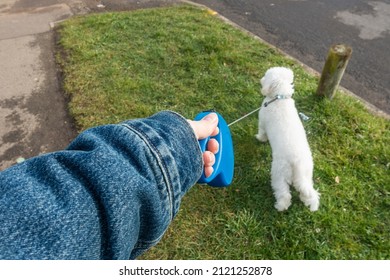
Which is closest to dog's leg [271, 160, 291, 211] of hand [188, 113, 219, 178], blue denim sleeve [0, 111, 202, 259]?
hand [188, 113, 219, 178]

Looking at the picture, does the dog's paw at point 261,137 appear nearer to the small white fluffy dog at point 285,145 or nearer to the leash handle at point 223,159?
the small white fluffy dog at point 285,145

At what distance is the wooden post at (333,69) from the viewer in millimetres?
3488

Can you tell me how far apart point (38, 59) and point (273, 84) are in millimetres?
3987

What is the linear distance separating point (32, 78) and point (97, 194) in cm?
460

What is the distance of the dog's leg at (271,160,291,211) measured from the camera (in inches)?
105

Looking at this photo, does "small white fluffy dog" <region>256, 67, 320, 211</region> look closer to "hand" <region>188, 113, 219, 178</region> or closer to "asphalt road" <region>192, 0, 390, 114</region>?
"hand" <region>188, 113, 219, 178</region>

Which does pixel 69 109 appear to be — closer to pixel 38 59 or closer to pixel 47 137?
pixel 47 137

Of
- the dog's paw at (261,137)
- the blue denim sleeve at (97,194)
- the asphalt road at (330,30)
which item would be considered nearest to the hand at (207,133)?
the blue denim sleeve at (97,194)

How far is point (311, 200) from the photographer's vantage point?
8.91 ft

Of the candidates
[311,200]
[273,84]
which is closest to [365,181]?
[311,200]

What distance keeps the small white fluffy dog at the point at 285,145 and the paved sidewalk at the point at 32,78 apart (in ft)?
7.76

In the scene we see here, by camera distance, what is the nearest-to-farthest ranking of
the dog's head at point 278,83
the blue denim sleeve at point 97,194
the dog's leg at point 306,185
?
the blue denim sleeve at point 97,194, the dog's leg at point 306,185, the dog's head at point 278,83

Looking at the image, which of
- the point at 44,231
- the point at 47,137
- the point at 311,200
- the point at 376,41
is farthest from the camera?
the point at 376,41

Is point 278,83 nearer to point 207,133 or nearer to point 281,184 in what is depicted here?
point 281,184
